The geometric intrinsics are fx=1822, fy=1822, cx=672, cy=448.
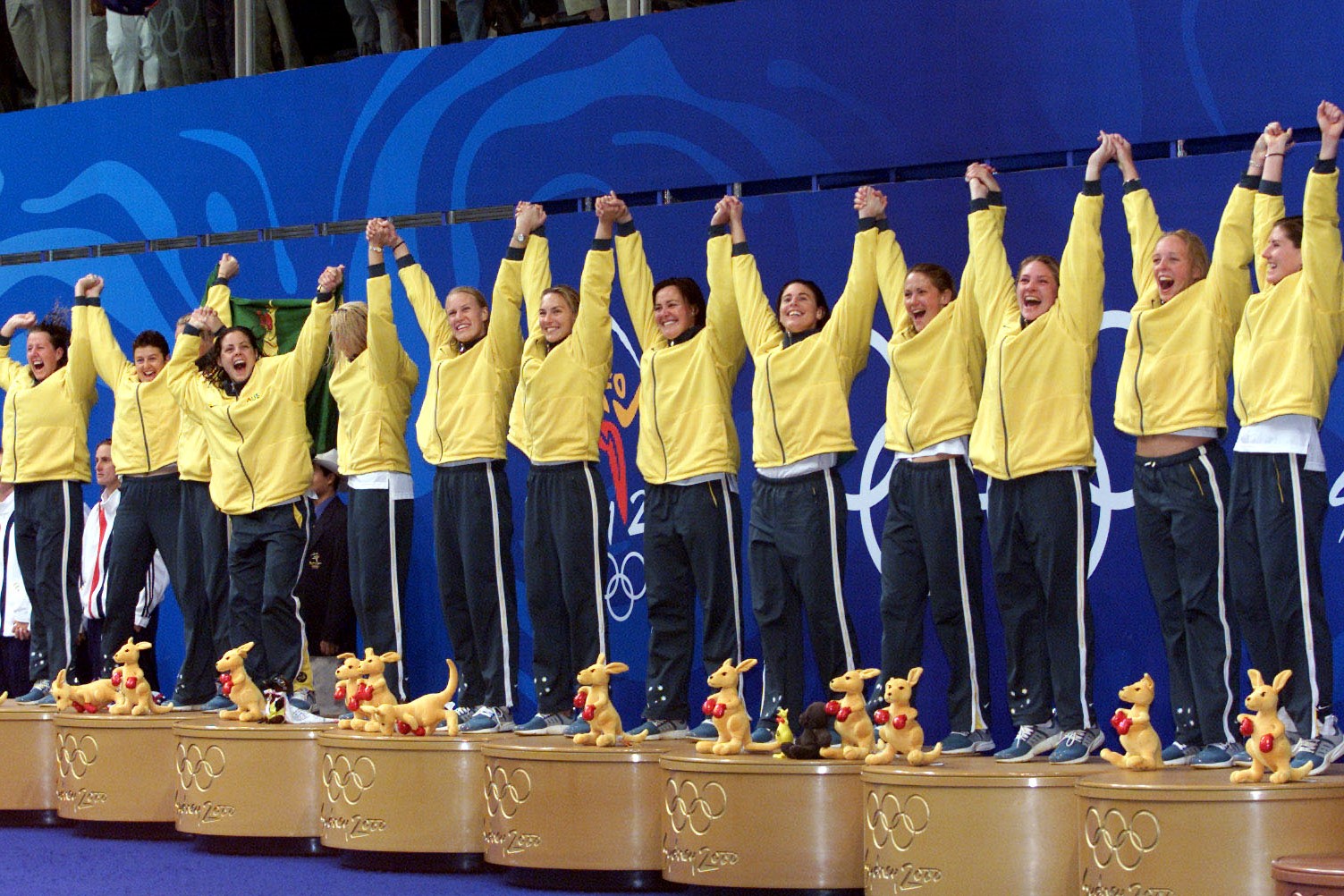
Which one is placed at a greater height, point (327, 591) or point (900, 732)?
point (327, 591)

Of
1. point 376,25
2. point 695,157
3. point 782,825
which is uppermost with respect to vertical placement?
point 376,25

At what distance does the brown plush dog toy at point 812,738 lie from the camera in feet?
16.6

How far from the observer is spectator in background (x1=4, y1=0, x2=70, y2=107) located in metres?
8.58

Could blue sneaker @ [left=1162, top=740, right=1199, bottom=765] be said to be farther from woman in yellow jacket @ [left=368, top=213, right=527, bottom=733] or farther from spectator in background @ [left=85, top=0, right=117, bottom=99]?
spectator in background @ [left=85, top=0, right=117, bottom=99]

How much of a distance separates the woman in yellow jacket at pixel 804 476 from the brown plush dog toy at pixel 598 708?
1.43ft

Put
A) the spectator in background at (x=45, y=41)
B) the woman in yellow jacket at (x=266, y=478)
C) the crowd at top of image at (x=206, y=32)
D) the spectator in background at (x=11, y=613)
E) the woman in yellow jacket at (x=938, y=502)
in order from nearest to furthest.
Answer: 1. the woman in yellow jacket at (x=938, y=502)
2. the woman in yellow jacket at (x=266, y=478)
3. the crowd at top of image at (x=206, y=32)
4. the spectator in background at (x=11, y=613)
5. the spectator in background at (x=45, y=41)

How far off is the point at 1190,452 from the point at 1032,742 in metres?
0.88

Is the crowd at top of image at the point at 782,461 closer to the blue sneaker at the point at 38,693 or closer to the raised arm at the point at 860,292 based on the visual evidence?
the raised arm at the point at 860,292

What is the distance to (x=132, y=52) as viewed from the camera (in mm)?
8273

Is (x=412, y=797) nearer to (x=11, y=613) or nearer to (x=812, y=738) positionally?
(x=812, y=738)

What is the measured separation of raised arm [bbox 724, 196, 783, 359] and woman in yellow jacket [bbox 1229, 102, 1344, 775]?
1.48m

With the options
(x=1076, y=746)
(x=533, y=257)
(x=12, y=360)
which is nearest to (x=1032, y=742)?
(x=1076, y=746)

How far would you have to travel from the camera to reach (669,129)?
21.7 ft

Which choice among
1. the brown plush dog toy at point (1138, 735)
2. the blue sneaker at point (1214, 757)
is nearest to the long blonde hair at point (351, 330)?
the brown plush dog toy at point (1138, 735)
